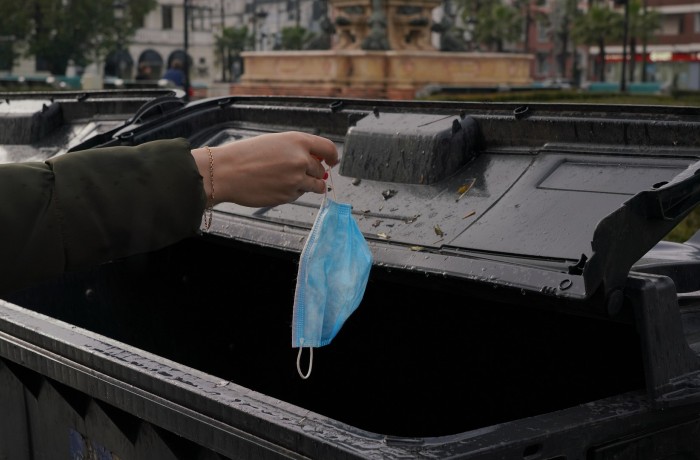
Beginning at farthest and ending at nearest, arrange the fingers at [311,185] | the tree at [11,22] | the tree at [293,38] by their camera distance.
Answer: the tree at [293,38] < the tree at [11,22] < the fingers at [311,185]

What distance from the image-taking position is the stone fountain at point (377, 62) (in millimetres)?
24531

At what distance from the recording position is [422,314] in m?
3.48

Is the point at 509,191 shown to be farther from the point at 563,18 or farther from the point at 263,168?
the point at 563,18

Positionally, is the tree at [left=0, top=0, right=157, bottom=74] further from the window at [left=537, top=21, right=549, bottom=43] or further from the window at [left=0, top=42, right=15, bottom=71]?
the window at [left=537, top=21, right=549, bottom=43]

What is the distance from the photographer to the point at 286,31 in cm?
6806

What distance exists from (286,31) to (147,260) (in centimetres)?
6500

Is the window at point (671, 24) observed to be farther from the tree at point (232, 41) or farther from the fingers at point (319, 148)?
the fingers at point (319, 148)

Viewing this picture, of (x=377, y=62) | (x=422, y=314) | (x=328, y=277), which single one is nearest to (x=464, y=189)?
(x=422, y=314)

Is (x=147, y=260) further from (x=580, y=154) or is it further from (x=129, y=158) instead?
(x=129, y=158)

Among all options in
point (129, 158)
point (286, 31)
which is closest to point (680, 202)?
point (129, 158)

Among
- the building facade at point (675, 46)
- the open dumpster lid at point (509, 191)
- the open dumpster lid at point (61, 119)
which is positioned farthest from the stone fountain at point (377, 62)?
the building facade at point (675, 46)

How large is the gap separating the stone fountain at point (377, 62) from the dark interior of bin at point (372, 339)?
64.3 feet

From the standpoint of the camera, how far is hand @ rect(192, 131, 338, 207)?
2107mm

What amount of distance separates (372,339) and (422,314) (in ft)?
1.03
